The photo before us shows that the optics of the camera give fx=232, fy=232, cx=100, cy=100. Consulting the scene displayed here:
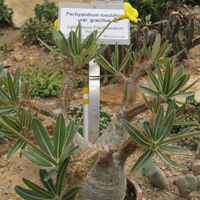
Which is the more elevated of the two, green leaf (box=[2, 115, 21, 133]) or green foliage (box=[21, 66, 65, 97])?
green leaf (box=[2, 115, 21, 133])

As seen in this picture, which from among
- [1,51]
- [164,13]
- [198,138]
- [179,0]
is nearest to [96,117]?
[198,138]

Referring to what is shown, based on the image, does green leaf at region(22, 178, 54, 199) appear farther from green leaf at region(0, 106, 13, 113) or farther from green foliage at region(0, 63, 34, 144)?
green leaf at region(0, 106, 13, 113)

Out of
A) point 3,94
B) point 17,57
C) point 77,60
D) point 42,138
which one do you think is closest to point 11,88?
point 3,94

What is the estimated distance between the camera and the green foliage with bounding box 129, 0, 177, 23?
5.86m

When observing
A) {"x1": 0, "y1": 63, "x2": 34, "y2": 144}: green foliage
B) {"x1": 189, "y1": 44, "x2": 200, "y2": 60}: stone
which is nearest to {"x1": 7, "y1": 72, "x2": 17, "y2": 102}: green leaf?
{"x1": 0, "y1": 63, "x2": 34, "y2": 144}: green foliage

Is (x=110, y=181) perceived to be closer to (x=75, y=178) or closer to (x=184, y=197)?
(x=75, y=178)

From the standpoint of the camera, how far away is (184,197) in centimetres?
163

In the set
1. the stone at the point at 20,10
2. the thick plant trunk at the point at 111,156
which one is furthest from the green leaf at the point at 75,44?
the stone at the point at 20,10

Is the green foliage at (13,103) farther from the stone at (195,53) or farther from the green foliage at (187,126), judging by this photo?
the stone at (195,53)

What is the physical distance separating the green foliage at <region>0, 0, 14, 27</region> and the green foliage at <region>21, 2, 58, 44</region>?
59 cm

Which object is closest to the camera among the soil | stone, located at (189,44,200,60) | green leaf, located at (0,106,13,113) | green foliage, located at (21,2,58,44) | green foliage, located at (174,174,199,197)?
green leaf, located at (0,106,13,113)

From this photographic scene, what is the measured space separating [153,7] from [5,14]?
3546 millimetres

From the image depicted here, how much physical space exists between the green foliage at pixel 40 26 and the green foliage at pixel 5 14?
0.59 metres

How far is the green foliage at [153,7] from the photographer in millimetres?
5859
